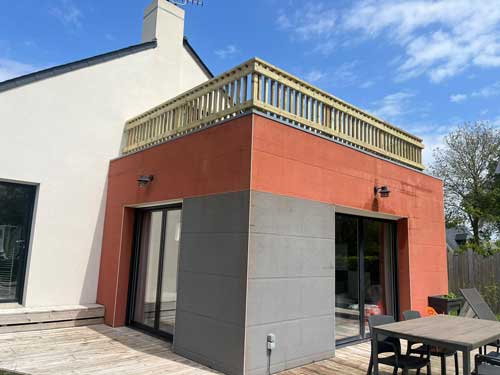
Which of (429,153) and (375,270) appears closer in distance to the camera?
(375,270)

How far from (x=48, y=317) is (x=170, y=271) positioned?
2.28 meters

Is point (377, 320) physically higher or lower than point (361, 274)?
lower

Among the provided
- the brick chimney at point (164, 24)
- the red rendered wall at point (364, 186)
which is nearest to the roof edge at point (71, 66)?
the brick chimney at point (164, 24)

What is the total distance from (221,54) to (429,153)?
14.1 m

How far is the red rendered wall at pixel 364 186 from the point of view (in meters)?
4.11

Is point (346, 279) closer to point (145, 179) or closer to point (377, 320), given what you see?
point (377, 320)

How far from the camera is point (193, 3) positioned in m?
8.65

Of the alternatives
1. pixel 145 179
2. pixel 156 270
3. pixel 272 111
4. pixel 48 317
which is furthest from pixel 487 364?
pixel 48 317

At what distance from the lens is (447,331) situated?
10.8ft

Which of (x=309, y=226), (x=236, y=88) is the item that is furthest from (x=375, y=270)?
(x=236, y=88)

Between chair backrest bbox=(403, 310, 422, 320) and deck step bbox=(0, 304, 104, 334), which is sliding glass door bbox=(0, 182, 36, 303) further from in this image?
chair backrest bbox=(403, 310, 422, 320)

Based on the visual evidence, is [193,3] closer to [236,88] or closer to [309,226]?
[236,88]

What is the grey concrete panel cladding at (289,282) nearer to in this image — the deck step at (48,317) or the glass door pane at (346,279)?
the glass door pane at (346,279)

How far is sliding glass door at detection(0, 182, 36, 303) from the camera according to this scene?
5.95m
